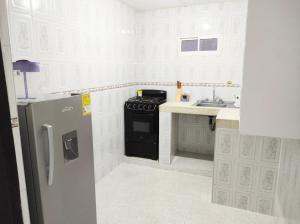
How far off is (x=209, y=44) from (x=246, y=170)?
207 centimetres

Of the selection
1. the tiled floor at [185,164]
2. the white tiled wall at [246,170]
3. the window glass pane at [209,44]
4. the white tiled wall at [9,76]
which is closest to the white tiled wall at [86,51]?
the tiled floor at [185,164]

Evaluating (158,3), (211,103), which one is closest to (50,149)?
(211,103)

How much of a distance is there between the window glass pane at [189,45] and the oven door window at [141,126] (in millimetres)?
1402

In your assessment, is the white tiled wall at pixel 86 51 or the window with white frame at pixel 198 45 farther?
the window with white frame at pixel 198 45

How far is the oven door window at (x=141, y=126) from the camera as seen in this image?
3.34m

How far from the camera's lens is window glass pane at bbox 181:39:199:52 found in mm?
3486

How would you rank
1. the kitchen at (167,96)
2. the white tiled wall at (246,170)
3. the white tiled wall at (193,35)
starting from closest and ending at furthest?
the kitchen at (167,96) < the white tiled wall at (246,170) < the white tiled wall at (193,35)

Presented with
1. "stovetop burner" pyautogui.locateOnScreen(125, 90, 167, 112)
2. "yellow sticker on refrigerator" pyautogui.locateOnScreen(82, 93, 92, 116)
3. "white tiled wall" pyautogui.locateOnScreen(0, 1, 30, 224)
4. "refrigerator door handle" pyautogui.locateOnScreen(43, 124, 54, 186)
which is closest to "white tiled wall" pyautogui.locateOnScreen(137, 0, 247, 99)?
"stovetop burner" pyautogui.locateOnScreen(125, 90, 167, 112)

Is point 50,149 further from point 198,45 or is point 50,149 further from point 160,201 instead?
point 198,45

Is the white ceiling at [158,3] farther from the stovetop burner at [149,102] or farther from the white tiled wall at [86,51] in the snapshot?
the stovetop burner at [149,102]

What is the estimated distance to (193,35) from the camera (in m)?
3.45

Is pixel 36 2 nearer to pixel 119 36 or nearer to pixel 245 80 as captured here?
pixel 119 36

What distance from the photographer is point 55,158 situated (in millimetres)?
1450

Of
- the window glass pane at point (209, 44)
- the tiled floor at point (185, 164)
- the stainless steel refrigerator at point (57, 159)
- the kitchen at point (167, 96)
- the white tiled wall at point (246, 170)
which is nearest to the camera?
the kitchen at point (167, 96)
